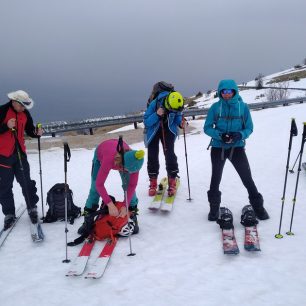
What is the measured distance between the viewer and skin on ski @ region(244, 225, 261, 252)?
18.6 feet

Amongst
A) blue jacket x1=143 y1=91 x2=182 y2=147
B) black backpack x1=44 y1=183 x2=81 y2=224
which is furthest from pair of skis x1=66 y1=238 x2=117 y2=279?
blue jacket x1=143 y1=91 x2=182 y2=147

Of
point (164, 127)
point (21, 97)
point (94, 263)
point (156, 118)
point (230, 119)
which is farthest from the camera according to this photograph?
point (164, 127)

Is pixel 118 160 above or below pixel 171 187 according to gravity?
above

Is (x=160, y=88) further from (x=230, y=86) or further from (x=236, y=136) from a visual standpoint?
(x=236, y=136)

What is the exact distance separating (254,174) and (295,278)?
5.36 meters

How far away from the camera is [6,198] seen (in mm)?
7043

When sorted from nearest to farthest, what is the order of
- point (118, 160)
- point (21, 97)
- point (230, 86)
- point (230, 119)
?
point (118, 160) → point (230, 86) → point (21, 97) → point (230, 119)

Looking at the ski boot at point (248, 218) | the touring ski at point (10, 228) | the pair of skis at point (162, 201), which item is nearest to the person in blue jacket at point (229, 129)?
the ski boot at point (248, 218)

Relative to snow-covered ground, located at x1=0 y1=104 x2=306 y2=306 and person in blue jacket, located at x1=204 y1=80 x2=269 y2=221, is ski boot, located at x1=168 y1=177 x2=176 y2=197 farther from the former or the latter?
person in blue jacket, located at x1=204 y1=80 x2=269 y2=221

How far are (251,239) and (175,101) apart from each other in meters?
3.21

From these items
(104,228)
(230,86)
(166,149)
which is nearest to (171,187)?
(166,149)

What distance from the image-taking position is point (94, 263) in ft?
17.9

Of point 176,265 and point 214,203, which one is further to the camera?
point 214,203

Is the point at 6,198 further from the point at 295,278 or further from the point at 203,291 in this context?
the point at 295,278
